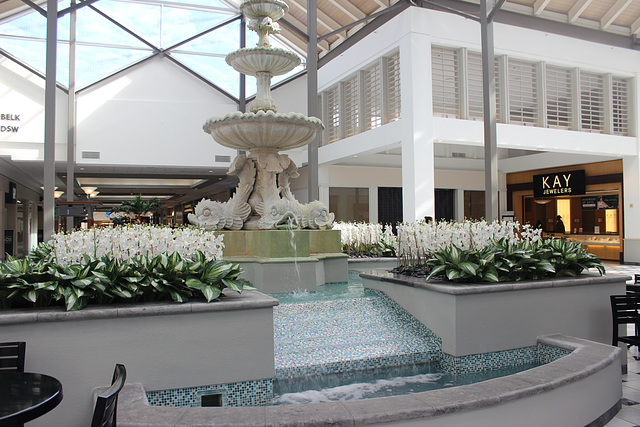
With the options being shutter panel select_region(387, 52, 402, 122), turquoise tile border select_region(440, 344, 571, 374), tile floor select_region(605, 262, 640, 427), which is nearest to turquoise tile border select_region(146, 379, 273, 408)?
turquoise tile border select_region(440, 344, 571, 374)

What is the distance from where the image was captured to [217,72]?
67.7ft

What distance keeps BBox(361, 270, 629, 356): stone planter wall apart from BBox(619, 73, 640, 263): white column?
14.0m

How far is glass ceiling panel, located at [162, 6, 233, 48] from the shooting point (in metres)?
19.8

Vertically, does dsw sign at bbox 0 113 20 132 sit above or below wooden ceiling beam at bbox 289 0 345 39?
below

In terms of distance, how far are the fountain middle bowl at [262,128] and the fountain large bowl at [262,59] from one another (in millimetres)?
1249

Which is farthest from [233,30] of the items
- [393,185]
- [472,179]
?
[472,179]

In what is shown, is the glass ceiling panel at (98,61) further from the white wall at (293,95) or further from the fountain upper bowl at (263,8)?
the fountain upper bowl at (263,8)

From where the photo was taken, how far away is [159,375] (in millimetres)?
3674

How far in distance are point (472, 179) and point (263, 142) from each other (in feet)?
53.1

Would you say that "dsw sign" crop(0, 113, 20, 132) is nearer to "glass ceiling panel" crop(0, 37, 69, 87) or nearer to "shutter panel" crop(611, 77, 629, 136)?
"glass ceiling panel" crop(0, 37, 69, 87)

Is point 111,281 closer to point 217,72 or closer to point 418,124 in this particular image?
point 418,124

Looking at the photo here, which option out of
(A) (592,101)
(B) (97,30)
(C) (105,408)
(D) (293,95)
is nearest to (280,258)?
(C) (105,408)

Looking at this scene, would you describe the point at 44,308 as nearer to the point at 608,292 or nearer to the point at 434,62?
the point at 608,292

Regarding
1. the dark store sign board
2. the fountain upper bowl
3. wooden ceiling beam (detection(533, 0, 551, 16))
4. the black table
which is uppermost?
wooden ceiling beam (detection(533, 0, 551, 16))
